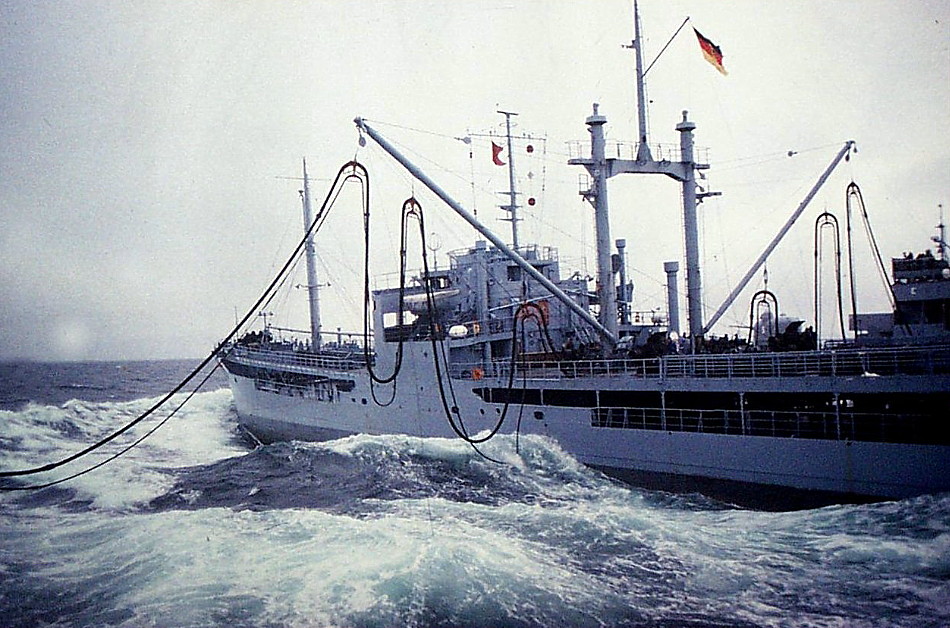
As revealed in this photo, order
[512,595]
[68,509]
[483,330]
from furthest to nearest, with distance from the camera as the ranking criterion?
[483,330] < [68,509] < [512,595]

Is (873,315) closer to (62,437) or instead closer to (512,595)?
(512,595)

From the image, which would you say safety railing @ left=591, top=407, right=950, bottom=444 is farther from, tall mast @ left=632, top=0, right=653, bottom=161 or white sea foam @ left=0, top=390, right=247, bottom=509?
white sea foam @ left=0, top=390, right=247, bottom=509

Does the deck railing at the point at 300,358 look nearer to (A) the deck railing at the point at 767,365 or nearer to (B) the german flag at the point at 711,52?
(A) the deck railing at the point at 767,365

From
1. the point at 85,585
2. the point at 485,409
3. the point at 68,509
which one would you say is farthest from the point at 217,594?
the point at 485,409

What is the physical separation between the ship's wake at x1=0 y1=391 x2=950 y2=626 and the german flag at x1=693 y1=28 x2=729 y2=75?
32.5ft

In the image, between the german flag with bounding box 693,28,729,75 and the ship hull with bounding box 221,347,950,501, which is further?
the german flag with bounding box 693,28,729,75

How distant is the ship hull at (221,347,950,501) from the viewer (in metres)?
12.6

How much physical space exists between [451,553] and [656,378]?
8.04 m

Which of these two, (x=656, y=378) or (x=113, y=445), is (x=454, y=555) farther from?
(x=113, y=445)

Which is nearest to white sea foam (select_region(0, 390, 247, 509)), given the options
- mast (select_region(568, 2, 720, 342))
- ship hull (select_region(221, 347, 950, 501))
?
ship hull (select_region(221, 347, 950, 501))

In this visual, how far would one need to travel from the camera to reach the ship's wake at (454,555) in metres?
8.47

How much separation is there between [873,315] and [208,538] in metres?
15.2

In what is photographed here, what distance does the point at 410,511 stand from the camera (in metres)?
13.2

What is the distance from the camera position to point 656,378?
16359 mm
